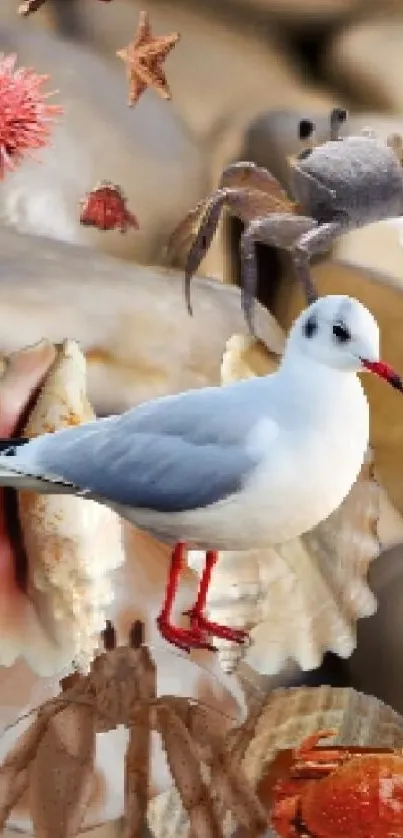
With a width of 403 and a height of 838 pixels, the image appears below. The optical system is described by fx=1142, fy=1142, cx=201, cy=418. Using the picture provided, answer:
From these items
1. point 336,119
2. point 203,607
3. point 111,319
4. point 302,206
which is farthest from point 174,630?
point 336,119

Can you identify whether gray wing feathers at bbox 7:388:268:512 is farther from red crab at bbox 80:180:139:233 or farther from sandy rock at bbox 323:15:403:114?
sandy rock at bbox 323:15:403:114

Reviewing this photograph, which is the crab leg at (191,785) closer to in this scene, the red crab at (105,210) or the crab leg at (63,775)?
the crab leg at (63,775)

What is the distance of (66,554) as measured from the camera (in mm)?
865

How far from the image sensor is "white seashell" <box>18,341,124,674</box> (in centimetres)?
86

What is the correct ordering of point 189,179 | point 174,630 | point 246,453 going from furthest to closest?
point 189,179 < point 174,630 < point 246,453

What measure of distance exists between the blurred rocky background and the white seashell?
4 cm

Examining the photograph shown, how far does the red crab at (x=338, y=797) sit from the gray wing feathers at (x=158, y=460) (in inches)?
10.4

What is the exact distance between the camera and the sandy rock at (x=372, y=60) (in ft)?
3.34

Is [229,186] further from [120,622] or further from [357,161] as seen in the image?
[120,622]

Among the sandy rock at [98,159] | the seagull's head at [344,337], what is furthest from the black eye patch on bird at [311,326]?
the sandy rock at [98,159]

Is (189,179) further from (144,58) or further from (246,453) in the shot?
(246,453)

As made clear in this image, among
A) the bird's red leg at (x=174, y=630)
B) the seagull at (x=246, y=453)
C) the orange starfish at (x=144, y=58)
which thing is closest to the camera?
the seagull at (x=246, y=453)

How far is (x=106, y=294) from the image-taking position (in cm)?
90

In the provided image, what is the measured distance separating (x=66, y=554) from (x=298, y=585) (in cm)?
20
